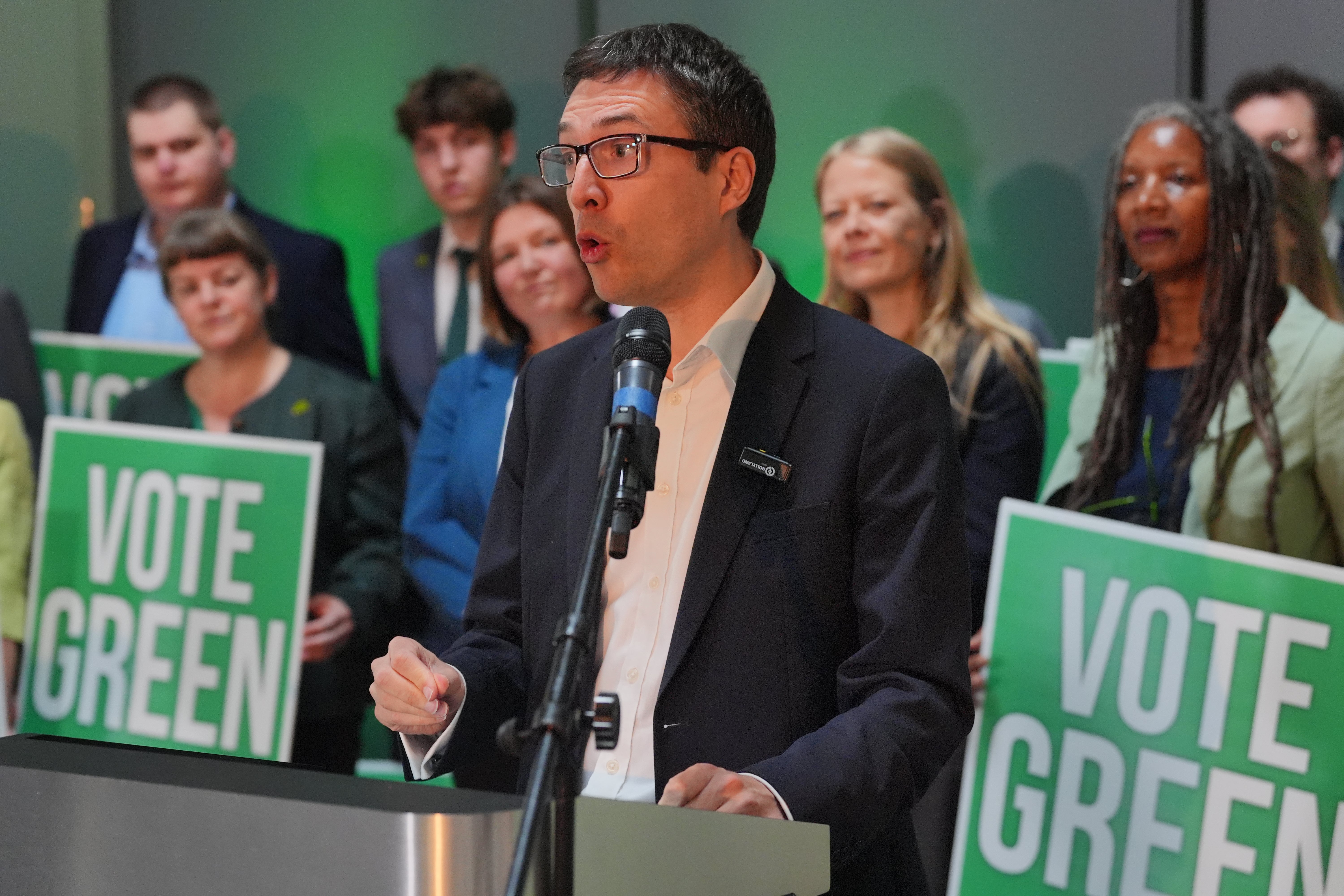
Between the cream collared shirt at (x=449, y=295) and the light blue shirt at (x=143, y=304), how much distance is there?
742 mm

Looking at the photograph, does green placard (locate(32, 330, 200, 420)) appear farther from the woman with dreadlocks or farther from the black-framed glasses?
the black-framed glasses

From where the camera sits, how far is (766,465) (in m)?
1.77

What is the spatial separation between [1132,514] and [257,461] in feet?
6.91

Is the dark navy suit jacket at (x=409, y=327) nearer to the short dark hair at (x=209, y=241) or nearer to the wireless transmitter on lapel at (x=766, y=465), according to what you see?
the short dark hair at (x=209, y=241)

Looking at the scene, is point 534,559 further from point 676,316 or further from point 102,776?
point 102,776

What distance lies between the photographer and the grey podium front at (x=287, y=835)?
1102 millimetres

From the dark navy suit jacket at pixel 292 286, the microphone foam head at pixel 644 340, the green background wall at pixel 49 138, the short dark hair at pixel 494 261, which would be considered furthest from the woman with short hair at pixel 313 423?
the microphone foam head at pixel 644 340

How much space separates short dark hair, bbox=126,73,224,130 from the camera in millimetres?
4848

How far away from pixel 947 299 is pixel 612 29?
2515mm

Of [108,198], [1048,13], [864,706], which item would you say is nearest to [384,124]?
[108,198]

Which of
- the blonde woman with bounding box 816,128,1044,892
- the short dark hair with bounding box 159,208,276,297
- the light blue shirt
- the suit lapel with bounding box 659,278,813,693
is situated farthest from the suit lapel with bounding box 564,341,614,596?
the light blue shirt

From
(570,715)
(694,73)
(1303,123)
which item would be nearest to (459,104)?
(1303,123)

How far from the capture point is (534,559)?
1.87 meters

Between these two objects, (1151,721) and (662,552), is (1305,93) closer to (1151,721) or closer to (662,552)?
(1151,721)
